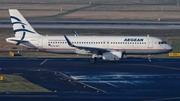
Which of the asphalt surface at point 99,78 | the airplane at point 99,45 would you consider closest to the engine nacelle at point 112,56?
the airplane at point 99,45

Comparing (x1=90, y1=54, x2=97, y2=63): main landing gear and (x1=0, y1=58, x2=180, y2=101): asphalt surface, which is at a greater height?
(x1=90, y1=54, x2=97, y2=63): main landing gear

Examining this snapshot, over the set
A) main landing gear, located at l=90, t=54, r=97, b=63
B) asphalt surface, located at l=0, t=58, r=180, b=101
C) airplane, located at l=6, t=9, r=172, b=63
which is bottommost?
asphalt surface, located at l=0, t=58, r=180, b=101

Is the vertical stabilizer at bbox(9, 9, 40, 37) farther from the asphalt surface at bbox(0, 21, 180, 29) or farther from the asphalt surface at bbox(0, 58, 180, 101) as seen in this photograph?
the asphalt surface at bbox(0, 21, 180, 29)

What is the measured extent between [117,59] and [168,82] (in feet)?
54.9

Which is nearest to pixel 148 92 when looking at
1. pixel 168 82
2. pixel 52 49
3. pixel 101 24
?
pixel 168 82

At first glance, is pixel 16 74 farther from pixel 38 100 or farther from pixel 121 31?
pixel 121 31

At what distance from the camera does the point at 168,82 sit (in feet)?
174

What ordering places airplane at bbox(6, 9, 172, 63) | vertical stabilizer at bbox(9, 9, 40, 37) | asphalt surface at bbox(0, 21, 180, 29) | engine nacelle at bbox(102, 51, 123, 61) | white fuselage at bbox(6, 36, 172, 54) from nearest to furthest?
engine nacelle at bbox(102, 51, 123, 61) → airplane at bbox(6, 9, 172, 63) → white fuselage at bbox(6, 36, 172, 54) → vertical stabilizer at bbox(9, 9, 40, 37) → asphalt surface at bbox(0, 21, 180, 29)

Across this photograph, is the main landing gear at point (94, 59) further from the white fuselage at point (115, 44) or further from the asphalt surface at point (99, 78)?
the white fuselage at point (115, 44)

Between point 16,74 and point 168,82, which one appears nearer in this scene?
point 168,82

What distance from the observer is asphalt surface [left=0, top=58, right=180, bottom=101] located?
4491 cm

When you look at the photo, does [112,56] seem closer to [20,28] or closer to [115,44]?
[115,44]

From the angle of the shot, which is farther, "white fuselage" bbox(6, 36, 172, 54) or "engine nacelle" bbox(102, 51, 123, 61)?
"white fuselage" bbox(6, 36, 172, 54)

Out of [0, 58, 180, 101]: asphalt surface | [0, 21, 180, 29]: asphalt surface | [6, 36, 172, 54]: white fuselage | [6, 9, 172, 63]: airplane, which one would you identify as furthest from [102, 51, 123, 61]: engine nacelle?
[0, 21, 180, 29]: asphalt surface
